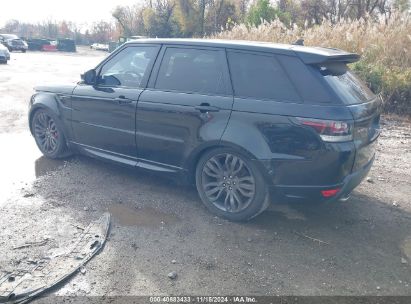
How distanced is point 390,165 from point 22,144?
5945 millimetres

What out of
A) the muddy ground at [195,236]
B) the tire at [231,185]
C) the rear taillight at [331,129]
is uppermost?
the rear taillight at [331,129]

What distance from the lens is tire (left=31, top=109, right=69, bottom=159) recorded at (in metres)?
5.23

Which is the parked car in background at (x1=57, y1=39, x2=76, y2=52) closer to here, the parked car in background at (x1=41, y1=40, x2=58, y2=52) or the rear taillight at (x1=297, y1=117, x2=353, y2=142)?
the parked car in background at (x1=41, y1=40, x2=58, y2=52)

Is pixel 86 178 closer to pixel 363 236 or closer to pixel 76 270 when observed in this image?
pixel 76 270

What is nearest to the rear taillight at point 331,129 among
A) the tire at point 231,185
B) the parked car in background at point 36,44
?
the tire at point 231,185

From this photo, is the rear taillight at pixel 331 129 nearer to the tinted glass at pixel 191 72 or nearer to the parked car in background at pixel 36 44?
the tinted glass at pixel 191 72

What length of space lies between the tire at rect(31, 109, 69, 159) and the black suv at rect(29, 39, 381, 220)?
0.74 metres

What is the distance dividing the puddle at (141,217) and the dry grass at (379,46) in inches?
265

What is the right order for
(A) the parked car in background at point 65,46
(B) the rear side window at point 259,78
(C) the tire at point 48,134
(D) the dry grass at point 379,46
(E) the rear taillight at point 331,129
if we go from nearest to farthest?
(E) the rear taillight at point 331,129 → (B) the rear side window at point 259,78 → (C) the tire at point 48,134 → (D) the dry grass at point 379,46 → (A) the parked car in background at point 65,46

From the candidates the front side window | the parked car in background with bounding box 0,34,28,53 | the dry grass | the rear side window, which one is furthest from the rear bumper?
the parked car in background with bounding box 0,34,28,53

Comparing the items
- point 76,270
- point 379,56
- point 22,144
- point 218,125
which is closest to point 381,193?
point 218,125

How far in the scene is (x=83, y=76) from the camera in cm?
470

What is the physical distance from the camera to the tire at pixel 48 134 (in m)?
5.23

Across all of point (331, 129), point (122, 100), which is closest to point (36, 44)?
point (122, 100)
